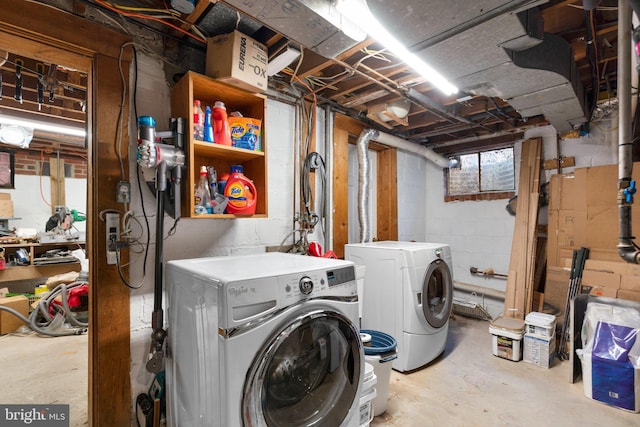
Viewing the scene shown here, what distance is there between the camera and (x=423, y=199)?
455 cm

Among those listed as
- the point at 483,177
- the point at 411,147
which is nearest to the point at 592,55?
the point at 411,147

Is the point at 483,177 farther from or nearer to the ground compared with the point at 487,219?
farther from the ground

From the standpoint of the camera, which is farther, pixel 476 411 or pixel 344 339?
pixel 476 411

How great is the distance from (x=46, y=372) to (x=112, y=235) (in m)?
1.92

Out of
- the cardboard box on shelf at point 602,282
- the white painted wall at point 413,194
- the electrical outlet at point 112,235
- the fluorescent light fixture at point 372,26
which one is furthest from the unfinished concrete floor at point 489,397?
the fluorescent light fixture at point 372,26

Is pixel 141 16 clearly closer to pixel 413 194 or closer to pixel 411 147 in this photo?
pixel 411 147

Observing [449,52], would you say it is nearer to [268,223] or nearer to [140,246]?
[268,223]

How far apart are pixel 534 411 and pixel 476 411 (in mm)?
381

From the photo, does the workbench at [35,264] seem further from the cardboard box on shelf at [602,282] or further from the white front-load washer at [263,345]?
the cardboard box on shelf at [602,282]

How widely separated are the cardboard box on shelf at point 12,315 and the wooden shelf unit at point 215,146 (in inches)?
130

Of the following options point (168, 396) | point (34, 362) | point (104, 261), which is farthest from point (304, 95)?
point (34, 362)

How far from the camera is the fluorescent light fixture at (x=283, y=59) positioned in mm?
1877

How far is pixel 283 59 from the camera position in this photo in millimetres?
1971

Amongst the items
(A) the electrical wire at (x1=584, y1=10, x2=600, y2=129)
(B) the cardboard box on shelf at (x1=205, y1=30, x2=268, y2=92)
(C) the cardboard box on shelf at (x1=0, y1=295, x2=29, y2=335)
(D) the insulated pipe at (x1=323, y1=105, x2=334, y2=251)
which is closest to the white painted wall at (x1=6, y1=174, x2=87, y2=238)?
(C) the cardboard box on shelf at (x1=0, y1=295, x2=29, y2=335)
